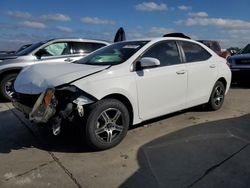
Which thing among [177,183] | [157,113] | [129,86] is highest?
[129,86]

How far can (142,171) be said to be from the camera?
319cm

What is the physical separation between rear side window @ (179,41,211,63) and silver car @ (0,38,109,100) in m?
3.06

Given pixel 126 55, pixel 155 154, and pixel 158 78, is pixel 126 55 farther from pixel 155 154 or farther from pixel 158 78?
pixel 155 154

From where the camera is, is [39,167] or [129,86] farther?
[129,86]

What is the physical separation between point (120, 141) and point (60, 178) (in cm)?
114

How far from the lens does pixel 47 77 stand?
150 inches

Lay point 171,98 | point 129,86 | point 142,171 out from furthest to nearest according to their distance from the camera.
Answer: point 171,98 → point 129,86 → point 142,171

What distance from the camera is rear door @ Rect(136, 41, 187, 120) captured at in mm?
4164

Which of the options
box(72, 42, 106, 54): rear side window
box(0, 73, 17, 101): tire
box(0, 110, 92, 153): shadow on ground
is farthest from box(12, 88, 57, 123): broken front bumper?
box(72, 42, 106, 54): rear side window

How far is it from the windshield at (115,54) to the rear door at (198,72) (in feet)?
3.12

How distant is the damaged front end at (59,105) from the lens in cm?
342

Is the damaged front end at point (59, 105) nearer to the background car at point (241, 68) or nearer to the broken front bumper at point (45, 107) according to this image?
the broken front bumper at point (45, 107)

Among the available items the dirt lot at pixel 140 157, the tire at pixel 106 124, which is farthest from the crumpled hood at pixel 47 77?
the dirt lot at pixel 140 157

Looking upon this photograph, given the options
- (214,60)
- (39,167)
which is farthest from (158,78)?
(39,167)
